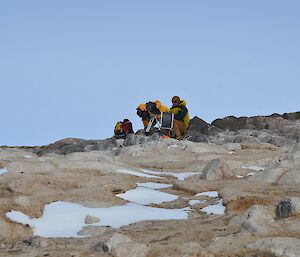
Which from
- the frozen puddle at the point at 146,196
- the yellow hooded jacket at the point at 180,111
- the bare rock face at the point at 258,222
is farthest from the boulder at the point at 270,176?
the yellow hooded jacket at the point at 180,111

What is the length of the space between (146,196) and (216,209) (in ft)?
10.8

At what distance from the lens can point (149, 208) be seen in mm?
17406

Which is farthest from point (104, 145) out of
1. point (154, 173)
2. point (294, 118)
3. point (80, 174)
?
point (294, 118)

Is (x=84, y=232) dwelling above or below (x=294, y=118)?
below

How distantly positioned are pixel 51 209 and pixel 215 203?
523 cm

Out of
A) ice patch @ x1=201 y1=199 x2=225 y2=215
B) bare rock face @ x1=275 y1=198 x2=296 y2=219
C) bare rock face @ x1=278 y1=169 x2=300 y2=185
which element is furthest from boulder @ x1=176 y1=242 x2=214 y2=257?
bare rock face @ x1=278 y1=169 x2=300 y2=185

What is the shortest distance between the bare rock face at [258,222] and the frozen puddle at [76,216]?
12.8 feet

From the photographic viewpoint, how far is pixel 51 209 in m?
17.0

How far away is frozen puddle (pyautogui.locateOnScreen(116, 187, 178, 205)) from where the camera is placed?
18.6m

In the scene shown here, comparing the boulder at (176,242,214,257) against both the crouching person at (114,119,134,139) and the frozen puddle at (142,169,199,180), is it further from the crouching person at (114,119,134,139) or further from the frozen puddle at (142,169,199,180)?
the crouching person at (114,119,134,139)

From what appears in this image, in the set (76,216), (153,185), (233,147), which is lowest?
(76,216)

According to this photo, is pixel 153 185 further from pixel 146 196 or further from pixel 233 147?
pixel 233 147

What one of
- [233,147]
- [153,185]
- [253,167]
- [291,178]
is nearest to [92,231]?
[153,185]

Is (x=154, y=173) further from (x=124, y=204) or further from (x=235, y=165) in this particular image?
(x=124, y=204)
